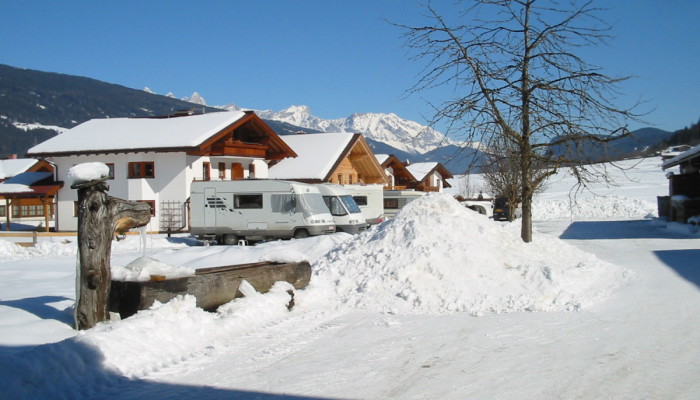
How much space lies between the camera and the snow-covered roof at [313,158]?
3984 centimetres

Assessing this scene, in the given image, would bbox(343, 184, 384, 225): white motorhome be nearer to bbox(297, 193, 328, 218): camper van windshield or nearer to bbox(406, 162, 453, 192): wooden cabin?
bbox(297, 193, 328, 218): camper van windshield

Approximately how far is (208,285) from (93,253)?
1.62 metres

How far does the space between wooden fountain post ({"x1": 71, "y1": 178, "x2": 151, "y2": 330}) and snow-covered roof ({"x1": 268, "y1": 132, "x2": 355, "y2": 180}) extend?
104ft

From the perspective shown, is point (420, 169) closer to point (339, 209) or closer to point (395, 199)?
point (395, 199)

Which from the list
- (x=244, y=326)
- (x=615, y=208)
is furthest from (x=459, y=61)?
(x=615, y=208)

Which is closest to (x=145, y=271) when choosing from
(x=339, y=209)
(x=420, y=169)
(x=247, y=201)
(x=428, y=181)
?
(x=247, y=201)

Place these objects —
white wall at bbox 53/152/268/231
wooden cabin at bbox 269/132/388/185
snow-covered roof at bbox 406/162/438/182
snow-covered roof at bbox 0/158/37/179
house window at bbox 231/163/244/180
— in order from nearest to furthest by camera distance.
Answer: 1. white wall at bbox 53/152/268/231
2. house window at bbox 231/163/244/180
3. wooden cabin at bbox 269/132/388/185
4. snow-covered roof at bbox 0/158/37/179
5. snow-covered roof at bbox 406/162/438/182

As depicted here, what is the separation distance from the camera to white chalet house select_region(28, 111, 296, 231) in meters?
33.5

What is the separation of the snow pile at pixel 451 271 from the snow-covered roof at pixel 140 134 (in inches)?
919

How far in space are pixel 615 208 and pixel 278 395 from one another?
161ft

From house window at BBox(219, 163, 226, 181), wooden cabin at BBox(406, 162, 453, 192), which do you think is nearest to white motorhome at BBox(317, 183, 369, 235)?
house window at BBox(219, 163, 226, 181)

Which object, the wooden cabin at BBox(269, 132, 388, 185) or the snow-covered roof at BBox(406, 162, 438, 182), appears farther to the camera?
the snow-covered roof at BBox(406, 162, 438, 182)

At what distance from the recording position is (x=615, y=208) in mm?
48781

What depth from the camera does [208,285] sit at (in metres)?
7.93
